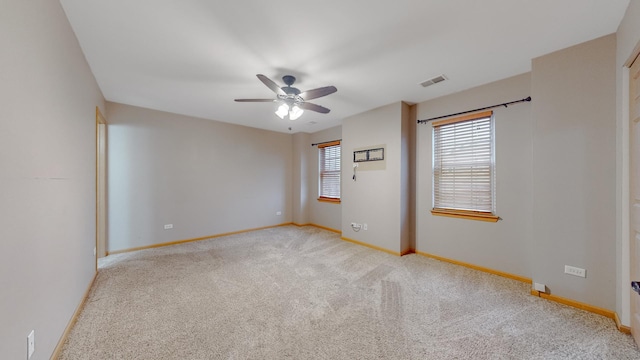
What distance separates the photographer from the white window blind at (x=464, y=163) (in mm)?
3133

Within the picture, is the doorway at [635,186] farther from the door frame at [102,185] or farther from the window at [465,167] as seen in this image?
the door frame at [102,185]

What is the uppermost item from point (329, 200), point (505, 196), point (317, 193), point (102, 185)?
point (102, 185)

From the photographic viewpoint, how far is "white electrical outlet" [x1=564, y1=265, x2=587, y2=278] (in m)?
2.19

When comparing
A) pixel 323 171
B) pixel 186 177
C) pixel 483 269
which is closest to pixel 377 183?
pixel 483 269

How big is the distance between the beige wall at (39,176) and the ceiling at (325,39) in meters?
0.49

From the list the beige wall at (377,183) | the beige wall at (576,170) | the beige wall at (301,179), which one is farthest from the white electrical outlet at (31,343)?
the beige wall at (301,179)

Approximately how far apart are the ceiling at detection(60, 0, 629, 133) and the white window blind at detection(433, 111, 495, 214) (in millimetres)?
569

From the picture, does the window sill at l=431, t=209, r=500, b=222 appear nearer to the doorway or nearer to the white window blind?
the white window blind

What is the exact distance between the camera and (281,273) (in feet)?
10.2

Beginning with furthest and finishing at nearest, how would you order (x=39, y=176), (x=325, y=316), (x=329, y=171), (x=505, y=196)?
(x=329, y=171) → (x=505, y=196) → (x=325, y=316) → (x=39, y=176)

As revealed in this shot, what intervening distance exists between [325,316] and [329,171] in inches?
157

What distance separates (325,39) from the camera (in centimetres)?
215

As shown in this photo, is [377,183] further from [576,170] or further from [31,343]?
[31,343]

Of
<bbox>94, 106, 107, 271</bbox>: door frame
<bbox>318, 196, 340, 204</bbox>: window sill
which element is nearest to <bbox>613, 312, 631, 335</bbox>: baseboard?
<bbox>318, 196, 340, 204</bbox>: window sill
